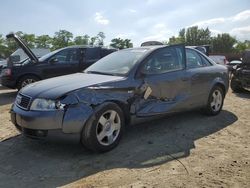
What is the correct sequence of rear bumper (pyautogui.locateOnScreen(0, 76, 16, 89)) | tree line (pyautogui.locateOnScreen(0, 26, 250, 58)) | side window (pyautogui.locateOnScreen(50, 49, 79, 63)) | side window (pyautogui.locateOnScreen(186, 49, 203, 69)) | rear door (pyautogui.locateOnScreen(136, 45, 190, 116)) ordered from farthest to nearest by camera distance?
tree line (pyautogui.locateOnScreen(0, 26, 250, 58)), side window (pyautogui.locateOnScreen(50, 49, 79, 63)), rear bumper (pyautogui.locateOnScreen(0, 76, 16, 89)), side window (pyautogui.locateOnScreen(186, 49, 203, 69)), rear door (pyautogui.locateOnScreen(136, 45, 190, 116))

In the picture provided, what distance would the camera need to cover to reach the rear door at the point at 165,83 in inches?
226

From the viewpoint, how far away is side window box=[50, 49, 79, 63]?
1140cm

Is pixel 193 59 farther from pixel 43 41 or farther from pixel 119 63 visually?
pixel 43 41

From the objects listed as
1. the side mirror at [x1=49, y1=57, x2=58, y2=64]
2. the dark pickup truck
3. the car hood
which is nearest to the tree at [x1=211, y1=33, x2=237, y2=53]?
the dark pickup truck

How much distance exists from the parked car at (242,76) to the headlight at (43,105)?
766 cm

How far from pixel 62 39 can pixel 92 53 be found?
213ft

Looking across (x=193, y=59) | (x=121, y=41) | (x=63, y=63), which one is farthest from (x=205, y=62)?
(x=121, y=41)

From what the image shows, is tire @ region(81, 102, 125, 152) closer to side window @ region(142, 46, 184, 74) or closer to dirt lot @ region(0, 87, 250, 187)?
dirt lot @ region(0, 87, 250, 187)

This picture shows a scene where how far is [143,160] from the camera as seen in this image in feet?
15.6

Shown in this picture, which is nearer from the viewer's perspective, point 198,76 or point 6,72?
point 198,76

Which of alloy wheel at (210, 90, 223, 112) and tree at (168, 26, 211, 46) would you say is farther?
tree at (168, 26, 211, 46)

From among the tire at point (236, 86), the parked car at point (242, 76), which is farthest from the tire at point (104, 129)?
the tire at point (236, 86)

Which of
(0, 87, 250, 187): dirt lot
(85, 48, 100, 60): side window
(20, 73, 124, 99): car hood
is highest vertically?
(85, 48, 100, 60): side window

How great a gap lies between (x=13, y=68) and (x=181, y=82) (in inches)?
248
